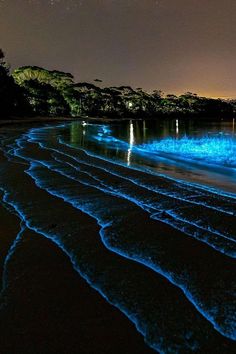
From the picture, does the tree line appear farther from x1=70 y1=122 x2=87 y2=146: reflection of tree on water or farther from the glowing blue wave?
the glowing blue wave

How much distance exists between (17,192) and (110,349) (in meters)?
5.40

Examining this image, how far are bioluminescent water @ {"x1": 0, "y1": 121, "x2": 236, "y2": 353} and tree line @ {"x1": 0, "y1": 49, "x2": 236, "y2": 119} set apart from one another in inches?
1799

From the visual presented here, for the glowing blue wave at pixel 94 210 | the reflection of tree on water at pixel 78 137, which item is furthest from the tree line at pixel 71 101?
the glowing blue wave at pixel 94 210

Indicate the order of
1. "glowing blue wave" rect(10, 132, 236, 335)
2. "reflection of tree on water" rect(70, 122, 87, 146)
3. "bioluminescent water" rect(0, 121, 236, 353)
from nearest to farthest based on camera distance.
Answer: "bioluminescent water" rect(0, 121, 236, 353) → "glowing blue wave" rect(10, 132, 236, 335) → "reflection of tree on water" rect(70, 122, 87, 146)

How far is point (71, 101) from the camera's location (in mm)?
107250

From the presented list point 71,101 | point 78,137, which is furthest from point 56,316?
point 71,101

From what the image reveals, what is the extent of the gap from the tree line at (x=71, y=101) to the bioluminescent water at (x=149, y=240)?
45.7 m

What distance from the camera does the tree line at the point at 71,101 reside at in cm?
6006

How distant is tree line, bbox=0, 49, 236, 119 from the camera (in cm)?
6006

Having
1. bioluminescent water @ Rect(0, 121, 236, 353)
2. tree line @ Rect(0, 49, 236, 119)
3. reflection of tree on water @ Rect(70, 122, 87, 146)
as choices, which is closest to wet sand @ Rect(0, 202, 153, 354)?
bioluminescent water @ Rect(0, 121, 236, 353)

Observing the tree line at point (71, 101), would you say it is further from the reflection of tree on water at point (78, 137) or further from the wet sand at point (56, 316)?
the wet sand at point (56, 316)

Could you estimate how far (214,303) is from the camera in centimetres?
316

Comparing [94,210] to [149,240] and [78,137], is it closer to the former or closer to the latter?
[149,240]

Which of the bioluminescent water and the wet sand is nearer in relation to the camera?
the wet sand
